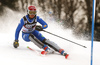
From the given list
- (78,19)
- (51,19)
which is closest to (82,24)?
(78,19)

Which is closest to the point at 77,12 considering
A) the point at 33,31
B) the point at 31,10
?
the point at 33,31

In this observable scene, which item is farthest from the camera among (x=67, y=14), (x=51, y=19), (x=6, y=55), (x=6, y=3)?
(x=67, y=14)

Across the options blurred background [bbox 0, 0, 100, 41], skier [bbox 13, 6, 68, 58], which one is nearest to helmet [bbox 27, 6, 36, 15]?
skier [bbox 13, 6, 68, 58]

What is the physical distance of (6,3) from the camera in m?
4.22

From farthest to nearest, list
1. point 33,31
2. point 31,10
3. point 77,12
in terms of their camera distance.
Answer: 1. point 77,12
2. point 33,31
3. point 31,10

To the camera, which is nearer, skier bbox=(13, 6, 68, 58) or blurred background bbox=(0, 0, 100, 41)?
skier bbox=(13, 6, 68, 58)

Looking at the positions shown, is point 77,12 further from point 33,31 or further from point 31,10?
point 31,10

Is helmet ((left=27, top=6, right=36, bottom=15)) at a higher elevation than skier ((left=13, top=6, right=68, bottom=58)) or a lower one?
higher

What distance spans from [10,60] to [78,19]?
15.6 feet

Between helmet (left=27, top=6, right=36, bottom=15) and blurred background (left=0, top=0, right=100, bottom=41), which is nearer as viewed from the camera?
helmet (left=27, top=6, right=36, bottom=15)

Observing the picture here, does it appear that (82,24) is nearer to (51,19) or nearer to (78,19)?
(78,19)

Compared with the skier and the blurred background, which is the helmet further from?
the blurred background

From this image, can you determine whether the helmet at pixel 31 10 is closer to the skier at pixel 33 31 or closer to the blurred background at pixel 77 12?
the skier at pixel 33 31

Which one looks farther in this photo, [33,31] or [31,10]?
[33,31]
